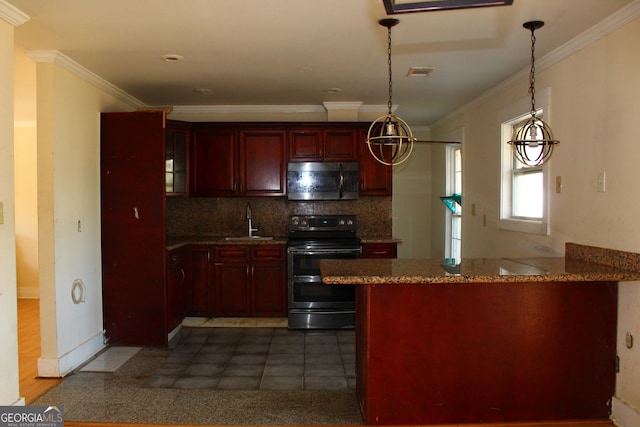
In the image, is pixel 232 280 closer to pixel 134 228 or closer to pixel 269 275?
pixel 269 275

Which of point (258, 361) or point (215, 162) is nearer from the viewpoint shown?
point (258, 361)

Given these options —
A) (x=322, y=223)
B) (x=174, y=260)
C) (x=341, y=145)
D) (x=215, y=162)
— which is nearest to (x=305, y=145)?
(x=341, y=145)

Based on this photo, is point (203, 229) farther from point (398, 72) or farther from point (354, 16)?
point (354, 16)

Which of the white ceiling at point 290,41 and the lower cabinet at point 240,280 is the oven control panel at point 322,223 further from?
the white ceiling at point 290,41

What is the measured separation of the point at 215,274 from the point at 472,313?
2935 mm

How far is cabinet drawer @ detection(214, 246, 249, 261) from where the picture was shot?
15.7 feet

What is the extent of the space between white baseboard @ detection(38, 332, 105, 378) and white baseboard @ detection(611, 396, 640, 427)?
3.58 meters

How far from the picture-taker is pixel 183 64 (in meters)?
3.60

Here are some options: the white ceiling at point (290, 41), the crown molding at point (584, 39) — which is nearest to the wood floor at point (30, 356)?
the white ceiling at point (290, 41)

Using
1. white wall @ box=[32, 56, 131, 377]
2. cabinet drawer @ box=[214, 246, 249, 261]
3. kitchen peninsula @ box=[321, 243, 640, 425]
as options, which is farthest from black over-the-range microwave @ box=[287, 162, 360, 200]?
kitchen peninsula @ box=[321, 243, 640, 425]

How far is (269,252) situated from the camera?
15.8 ft

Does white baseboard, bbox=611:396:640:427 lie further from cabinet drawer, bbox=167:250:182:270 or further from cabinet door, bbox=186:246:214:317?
cabinet door, bbox=186:246:214:317

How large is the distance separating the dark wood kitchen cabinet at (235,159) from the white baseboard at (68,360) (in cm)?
185

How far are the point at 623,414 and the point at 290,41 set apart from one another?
2944 mm
